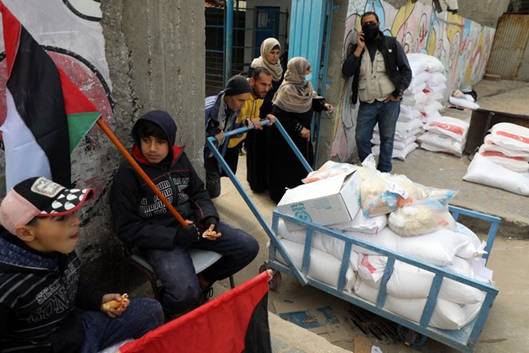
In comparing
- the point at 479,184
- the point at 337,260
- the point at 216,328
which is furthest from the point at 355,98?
the point at 216,328

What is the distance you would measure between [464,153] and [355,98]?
2623mm

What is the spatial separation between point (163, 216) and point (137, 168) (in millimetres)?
421

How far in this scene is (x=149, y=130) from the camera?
79.4 inches

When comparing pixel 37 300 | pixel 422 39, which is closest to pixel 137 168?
pixel 37 300

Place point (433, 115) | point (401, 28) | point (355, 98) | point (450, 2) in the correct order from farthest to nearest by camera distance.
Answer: point (450, 2), point (433, 115), point (401, 28), point (355, 98)

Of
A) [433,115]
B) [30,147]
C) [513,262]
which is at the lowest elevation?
[513,262]

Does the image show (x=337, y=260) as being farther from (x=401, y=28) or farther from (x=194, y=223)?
(x=401, y=28)

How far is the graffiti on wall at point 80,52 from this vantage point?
1675 millimetres

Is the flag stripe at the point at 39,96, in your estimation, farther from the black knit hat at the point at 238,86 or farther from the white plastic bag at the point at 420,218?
the white plastic bag at the point at 420,218

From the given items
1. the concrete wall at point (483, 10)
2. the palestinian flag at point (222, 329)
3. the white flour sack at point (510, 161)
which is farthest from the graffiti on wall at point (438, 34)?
the palestinian flag at point (222, 329)

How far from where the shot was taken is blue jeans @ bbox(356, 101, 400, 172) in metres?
4.85

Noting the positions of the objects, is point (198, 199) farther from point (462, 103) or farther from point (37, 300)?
point (462, 103)

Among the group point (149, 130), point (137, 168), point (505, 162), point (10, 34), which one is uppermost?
point (10, 34)

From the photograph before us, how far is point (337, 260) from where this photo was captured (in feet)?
8.75
